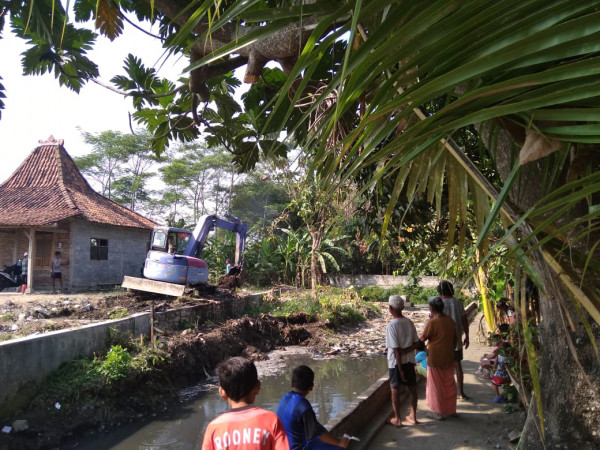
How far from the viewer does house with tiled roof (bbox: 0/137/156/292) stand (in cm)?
1628

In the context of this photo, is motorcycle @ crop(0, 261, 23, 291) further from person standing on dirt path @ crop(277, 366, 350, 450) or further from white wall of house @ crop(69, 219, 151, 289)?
person standing on dirt path @ crop(277, 366, 350, 450)

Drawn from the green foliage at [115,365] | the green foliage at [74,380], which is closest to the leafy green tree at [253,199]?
the green foliage at [115,365]

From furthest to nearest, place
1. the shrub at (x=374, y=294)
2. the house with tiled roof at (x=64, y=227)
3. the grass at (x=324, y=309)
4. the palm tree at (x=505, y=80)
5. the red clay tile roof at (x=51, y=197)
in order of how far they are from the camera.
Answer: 1. the shrub at (x=374, y=294)
2. the house with tiled roof at (x=64, y=227)
3. the red clay tile roof at (x=51, y=197)
4. the grass at (x=324, y=309)
5. the palm tree at (x=505, y=80)

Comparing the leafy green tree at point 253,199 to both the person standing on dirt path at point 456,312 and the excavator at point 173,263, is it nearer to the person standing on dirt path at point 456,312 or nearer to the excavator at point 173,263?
the excavator at point 173,263

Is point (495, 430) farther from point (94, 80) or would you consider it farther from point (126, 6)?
point (126, 6)

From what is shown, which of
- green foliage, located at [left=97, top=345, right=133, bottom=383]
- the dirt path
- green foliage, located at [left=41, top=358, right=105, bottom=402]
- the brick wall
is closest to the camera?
the dirt path

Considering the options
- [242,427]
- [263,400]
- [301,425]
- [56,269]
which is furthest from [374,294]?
[242,427]

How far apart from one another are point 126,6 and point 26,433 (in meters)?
5.81

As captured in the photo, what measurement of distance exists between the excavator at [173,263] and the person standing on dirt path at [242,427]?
11013 millimetres

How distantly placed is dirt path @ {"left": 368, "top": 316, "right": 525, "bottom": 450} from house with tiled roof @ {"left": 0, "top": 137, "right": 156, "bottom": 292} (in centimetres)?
1463

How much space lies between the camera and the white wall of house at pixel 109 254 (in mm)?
16734

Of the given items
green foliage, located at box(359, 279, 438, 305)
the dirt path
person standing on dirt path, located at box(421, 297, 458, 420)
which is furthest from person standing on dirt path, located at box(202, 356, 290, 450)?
green foliage, located at box(359, 279, 438, 305)

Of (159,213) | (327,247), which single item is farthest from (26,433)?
(159,213)

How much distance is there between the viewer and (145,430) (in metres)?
7.06
